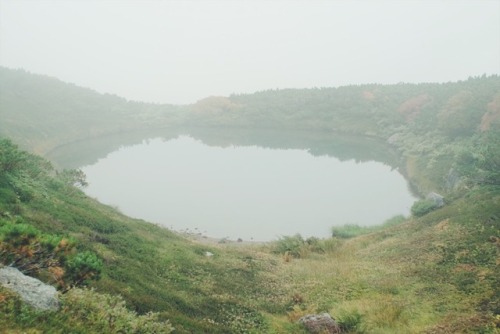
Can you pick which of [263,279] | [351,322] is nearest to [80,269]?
[351,322]

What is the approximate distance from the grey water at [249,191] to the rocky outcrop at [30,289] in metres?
23.0

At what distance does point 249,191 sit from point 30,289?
3299 cm

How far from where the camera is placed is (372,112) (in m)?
79.4

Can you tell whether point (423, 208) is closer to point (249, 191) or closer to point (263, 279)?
point (263, 279)

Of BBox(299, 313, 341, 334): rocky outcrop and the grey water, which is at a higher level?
BBox(299, 313, 341, 334): rocky outcrop

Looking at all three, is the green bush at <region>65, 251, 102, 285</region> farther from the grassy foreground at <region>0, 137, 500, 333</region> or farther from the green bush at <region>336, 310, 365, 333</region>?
the green bush at <region>336, 310, 365, 333</region>

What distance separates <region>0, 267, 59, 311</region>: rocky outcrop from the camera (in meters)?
7.50

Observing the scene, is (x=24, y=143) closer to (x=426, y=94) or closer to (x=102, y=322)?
(x=102, y=322)

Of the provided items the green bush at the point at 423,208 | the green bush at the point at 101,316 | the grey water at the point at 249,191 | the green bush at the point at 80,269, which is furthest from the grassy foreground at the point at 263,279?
the grey water at the point at 249,191

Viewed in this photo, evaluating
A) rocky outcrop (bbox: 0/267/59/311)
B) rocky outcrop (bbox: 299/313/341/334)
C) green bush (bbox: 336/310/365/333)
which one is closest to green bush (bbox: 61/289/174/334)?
rocky outcrop (bbox: 0/267/59/311)

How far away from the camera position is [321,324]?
12008 mm

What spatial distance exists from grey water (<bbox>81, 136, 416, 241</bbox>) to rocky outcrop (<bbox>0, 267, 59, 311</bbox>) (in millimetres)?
22987

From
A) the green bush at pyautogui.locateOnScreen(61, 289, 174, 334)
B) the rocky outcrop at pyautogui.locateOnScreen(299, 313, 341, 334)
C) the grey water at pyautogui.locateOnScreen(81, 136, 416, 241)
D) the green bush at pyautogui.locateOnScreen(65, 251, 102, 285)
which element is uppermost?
the green bush at pyautogui.locateOnScreen(65, 251, 102, 285)

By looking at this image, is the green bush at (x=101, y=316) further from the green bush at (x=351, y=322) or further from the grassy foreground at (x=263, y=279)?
the green bush at (x=351, y=322)
